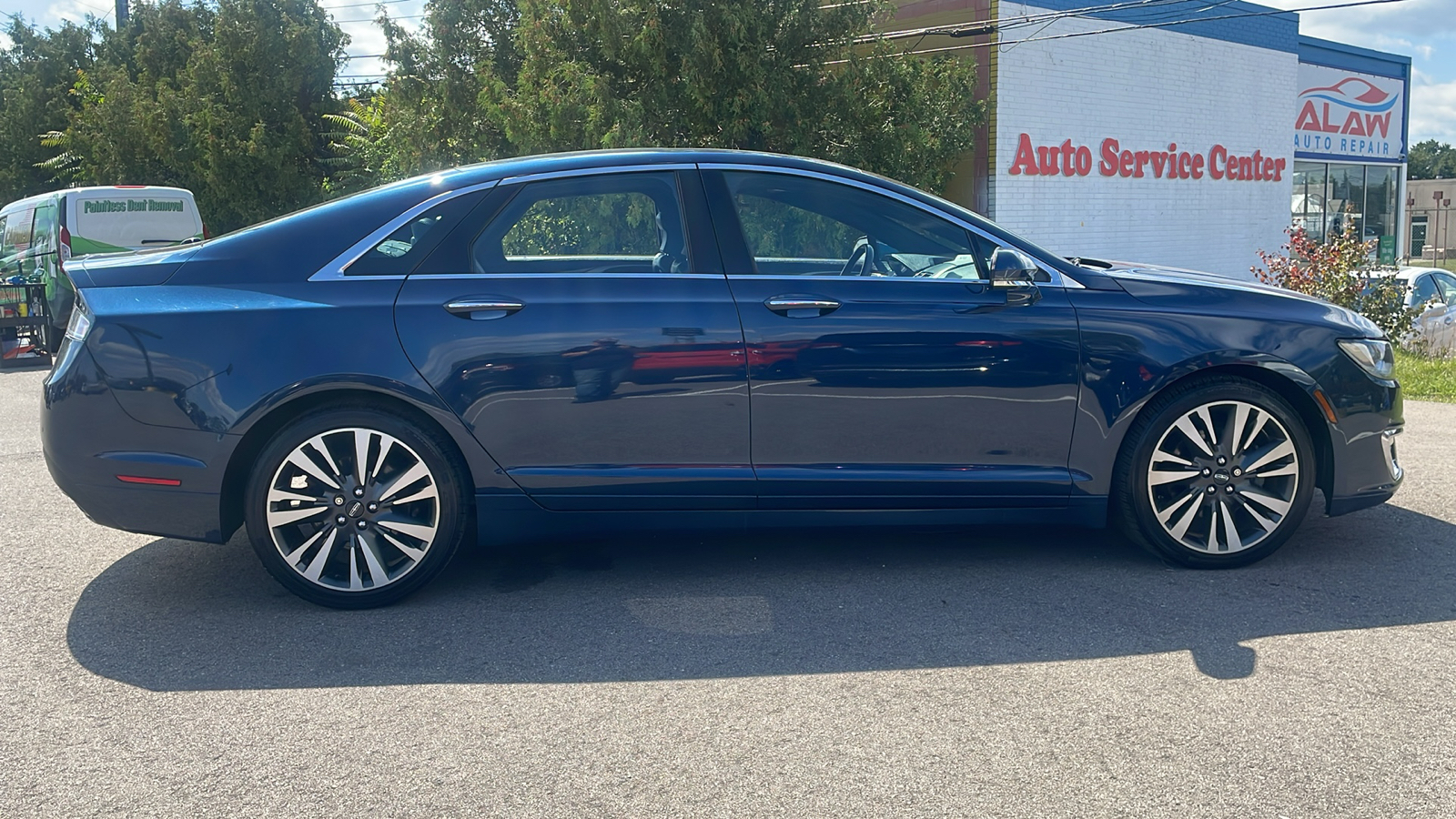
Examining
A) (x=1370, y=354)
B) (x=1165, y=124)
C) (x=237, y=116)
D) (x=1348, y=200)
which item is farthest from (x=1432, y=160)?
(x=1370, y=354)

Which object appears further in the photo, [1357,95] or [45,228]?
[1357,95]

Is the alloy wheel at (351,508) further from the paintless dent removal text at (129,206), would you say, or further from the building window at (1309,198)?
the building window at (1309,198)

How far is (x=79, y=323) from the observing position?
14.8 feet

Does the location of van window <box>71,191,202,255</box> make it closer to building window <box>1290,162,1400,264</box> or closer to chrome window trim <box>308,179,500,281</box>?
chrome window trim <box>308,179,500,281</box>

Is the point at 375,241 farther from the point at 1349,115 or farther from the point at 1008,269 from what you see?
the point at 1349,115

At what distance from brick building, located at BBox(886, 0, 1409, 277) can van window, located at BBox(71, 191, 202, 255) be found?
35.8 feet

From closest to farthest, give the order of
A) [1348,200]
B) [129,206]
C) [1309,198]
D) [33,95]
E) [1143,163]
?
[129,206] → [1143,163] → [1309,198] → [1348,200] → [33,95]

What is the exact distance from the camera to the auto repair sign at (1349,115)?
25.8 m

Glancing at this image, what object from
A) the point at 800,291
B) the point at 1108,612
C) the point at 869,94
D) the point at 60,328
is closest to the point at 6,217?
the point at 60,328

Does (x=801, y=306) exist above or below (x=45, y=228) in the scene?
below

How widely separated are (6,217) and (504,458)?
51.5 feet

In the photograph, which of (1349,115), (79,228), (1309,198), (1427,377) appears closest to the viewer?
(1427,377)

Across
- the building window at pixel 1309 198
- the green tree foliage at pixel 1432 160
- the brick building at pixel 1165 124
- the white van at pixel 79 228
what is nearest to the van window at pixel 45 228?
the white van at pixel 79 228

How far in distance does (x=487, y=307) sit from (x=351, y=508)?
897 millimetres
